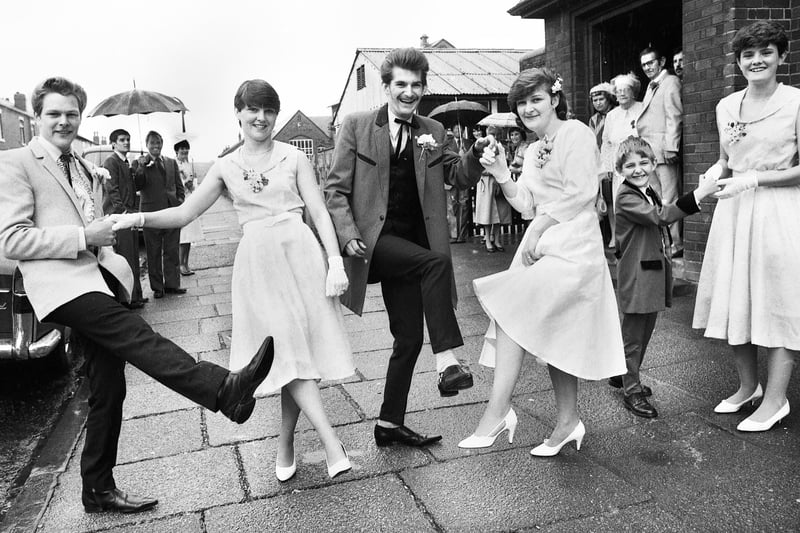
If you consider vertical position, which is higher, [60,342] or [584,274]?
[584,274]

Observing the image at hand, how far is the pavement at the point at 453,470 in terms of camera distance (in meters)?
3.40

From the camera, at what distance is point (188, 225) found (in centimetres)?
1089

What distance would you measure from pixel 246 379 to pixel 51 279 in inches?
39.4

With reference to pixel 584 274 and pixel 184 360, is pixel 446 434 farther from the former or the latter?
pixel 184 360

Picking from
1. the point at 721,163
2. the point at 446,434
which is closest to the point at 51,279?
the point at 446,434

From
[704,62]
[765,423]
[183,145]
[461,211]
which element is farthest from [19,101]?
[765,423]

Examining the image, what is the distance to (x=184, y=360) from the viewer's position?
349 cm

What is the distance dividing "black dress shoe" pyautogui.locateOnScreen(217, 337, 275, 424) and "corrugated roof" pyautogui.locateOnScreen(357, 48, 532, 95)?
97.7 ft

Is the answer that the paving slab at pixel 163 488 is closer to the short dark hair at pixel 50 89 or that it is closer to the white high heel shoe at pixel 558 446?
the white high heel shoe at pixel 558 446

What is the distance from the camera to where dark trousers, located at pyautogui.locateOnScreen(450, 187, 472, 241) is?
14281 millimetres

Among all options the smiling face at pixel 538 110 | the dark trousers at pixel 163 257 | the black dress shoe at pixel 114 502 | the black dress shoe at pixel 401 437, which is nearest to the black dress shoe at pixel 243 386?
the black dress shoe at pixel 114 502

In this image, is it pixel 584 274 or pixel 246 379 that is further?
pixel 584 274

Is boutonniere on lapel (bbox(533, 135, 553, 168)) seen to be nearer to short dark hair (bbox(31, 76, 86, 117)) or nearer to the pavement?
the pavement

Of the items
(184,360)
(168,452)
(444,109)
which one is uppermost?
(444,109)
